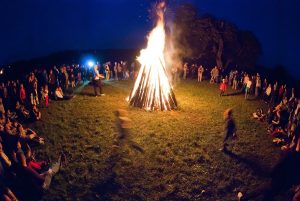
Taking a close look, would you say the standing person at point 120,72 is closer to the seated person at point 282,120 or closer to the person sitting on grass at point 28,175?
the seated person at point 282,120

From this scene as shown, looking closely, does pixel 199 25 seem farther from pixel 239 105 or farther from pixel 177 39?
pixel 239 105

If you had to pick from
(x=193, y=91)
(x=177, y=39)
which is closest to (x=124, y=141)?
(x=193, y=91)

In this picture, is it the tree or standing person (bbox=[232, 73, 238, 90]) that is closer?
standing person (bbox=[232, 73, 238, 90])

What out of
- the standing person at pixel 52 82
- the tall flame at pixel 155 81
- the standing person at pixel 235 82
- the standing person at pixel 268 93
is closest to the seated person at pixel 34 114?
the tall flame at pixel 155 81

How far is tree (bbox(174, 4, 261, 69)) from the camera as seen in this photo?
122ft

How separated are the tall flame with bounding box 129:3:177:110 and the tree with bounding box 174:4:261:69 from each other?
18125 millimetres

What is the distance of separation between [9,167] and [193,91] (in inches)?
732

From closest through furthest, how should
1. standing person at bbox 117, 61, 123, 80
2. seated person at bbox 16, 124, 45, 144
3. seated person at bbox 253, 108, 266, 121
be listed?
seated person at bbox 16, 124, 45, 144 < seated person at bbox 253, 108, 266, 121 < standing person at bbox 117, 61, 123, 80

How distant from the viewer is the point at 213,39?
3725cm

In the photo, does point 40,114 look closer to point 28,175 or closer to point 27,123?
point 27,123

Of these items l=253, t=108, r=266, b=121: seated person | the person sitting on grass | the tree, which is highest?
the tree

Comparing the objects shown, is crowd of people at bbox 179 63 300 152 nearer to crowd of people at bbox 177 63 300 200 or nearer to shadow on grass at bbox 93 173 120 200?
crowd of people at bbox 177 63 300 200

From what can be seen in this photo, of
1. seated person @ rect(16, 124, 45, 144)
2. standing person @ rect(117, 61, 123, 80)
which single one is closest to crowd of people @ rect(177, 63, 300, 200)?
seated person @ rect(16, 124, 45, 144)

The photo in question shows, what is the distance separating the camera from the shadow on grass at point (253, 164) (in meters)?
11.9
